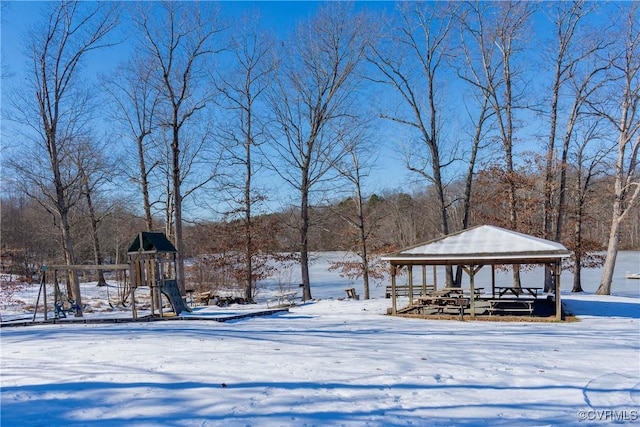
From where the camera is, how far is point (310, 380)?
471 centimetres

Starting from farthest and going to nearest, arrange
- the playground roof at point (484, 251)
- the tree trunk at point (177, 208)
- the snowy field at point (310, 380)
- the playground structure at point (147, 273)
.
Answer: the tree trunk at point (177, 208), the playground roof at point (484, 251), the playground structure at point (147, 273), the snowy field at point (310, 380)

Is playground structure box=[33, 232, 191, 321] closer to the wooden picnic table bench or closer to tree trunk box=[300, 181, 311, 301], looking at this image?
tree trunk box=[300, 181, 311, 301]

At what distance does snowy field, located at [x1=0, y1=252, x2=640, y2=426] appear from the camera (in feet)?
12.6

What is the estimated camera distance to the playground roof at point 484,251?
1198cm

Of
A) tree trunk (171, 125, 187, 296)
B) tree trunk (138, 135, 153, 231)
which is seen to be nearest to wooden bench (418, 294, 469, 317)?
tree trunk (171, 125, 187, 296)

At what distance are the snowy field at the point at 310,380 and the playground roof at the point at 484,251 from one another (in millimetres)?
4135

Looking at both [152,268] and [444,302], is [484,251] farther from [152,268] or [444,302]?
[152,268]

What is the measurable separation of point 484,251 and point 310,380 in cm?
893

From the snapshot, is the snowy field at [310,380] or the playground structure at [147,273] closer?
the snowy field at [310,380]

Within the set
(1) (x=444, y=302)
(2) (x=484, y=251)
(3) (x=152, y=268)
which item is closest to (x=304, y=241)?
(1) (x=444, y=302)

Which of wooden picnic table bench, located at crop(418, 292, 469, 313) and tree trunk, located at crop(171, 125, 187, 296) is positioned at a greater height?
tree trunk, located at crop(171, 125, 187, 296)

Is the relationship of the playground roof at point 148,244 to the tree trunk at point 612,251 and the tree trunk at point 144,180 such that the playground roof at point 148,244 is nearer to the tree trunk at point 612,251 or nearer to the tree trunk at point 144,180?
the tree trunk at point 144,180

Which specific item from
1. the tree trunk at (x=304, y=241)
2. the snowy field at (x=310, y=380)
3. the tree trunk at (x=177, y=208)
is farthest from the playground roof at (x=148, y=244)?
the tree trunk at (x=304, y=241)

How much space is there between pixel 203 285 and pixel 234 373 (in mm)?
22636
